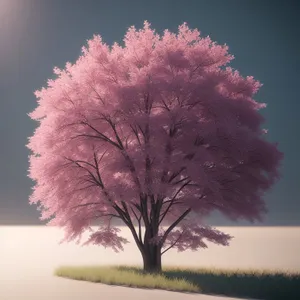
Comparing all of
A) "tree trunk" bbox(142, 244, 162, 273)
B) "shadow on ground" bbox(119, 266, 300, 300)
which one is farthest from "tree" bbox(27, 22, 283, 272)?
"shadow on ground" bbox(119, 266, 300, 300)

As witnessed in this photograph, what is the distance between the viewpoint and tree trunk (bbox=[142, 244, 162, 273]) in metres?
24.0

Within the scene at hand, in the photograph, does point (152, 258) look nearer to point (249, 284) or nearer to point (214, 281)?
point (214, 281)

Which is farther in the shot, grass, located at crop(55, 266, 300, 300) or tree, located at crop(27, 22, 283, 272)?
tree, located at crop(27, 22, 283, 272)

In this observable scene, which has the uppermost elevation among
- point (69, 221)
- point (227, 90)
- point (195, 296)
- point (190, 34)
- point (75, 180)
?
point (190, 34)

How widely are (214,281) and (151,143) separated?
253 inches

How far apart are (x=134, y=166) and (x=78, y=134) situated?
319 cm

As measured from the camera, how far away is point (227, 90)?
957 inches

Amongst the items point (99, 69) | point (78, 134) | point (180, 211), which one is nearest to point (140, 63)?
point (99, 69)

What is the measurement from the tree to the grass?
1.64m

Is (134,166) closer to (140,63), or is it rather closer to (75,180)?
(75,180)

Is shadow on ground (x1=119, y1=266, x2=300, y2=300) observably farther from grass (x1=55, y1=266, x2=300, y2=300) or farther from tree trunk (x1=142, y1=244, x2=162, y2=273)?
tree trunk (x1=142, y1=244, x2=162, y2=273)

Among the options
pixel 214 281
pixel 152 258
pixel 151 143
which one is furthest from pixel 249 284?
pixel 151 143

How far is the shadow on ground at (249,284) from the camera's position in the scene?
719 inches

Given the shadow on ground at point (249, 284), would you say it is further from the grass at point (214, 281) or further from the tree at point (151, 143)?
the tree at point (151, 143)
